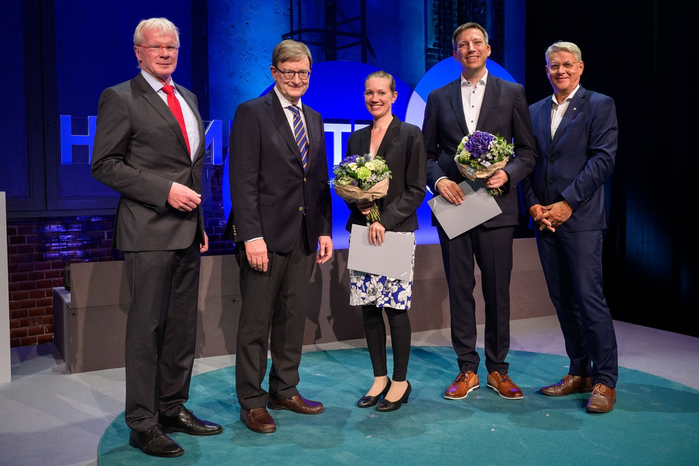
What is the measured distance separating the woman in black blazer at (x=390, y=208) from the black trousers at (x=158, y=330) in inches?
34.9

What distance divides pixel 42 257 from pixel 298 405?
302cm

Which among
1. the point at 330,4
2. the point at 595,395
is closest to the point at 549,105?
the point at 595,395

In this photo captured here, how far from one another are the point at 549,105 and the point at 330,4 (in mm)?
3305

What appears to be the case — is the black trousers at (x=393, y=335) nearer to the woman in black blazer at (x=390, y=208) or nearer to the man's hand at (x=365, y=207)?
the woman in black blazer at (x=390, y=208)

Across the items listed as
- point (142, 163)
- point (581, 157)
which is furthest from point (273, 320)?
point (581, 157)

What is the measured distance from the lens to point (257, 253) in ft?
10.2

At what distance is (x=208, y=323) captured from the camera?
4.76 meters

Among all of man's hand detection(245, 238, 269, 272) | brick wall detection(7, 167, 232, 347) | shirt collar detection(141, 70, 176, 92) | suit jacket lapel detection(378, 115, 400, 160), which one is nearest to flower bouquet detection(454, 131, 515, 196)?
suit jacket lapel detection(378, 115, 400, 160)

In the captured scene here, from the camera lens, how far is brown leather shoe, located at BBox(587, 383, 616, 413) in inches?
134

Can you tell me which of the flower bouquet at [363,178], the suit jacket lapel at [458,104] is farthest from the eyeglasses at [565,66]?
the flower bouquet at [363,178]

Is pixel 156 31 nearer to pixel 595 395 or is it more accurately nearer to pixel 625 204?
pixel 595 395

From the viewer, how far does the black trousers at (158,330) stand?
286 centimetres

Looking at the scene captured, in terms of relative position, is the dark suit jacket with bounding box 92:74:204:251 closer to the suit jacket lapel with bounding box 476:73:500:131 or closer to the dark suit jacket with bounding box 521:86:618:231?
the suit jacket lapel with bounding box 476:73:500:131

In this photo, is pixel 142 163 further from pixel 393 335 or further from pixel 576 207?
pixel 576 207
